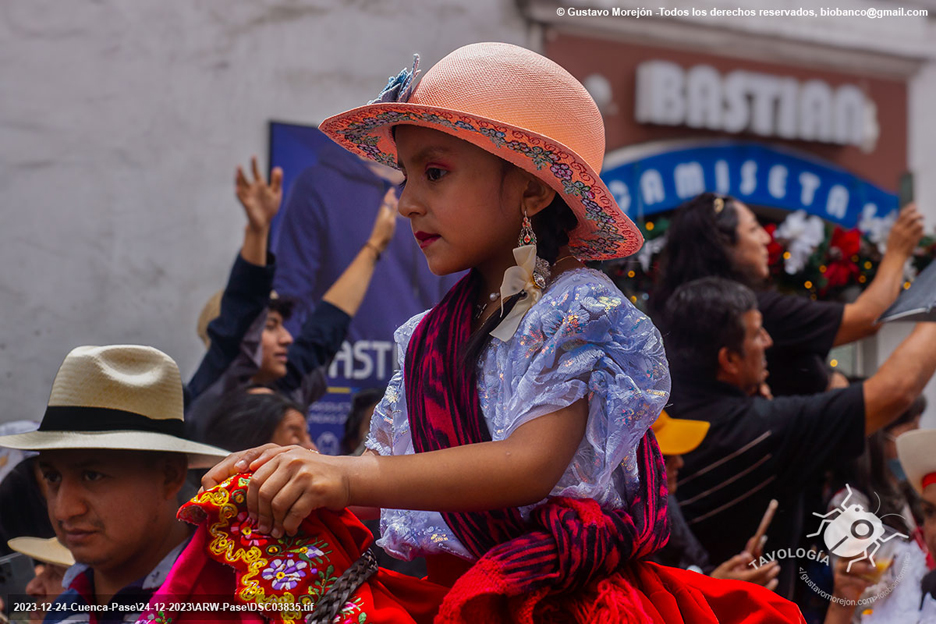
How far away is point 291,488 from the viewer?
1458 mm

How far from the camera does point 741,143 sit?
25.3 feet

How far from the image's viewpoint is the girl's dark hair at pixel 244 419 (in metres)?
3.65

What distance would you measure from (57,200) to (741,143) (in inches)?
197

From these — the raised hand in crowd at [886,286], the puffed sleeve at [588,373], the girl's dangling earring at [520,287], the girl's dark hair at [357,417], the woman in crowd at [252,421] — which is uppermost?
the girl's dangling earring at [520,287]

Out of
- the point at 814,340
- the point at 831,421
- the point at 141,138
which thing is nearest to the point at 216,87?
the point at 141,138

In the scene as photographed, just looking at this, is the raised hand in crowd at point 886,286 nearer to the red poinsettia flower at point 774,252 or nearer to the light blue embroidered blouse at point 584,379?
the red poinsettia flower at point 774,252

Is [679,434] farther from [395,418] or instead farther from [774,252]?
[774,252]

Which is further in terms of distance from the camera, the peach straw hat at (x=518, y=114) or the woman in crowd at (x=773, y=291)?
the woman in crowd at (x=773, y=291)

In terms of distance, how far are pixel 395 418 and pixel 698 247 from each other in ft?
8.52

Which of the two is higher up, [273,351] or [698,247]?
[698,247]

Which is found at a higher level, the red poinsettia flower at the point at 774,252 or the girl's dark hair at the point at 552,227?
the girl's dark hair at the point at 552,227

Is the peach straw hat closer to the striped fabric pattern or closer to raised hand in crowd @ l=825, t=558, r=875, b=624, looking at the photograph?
the striped fabric pattern

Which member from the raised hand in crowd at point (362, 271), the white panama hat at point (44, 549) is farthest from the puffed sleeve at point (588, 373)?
the raised hand in crowd at point (362, 271)
